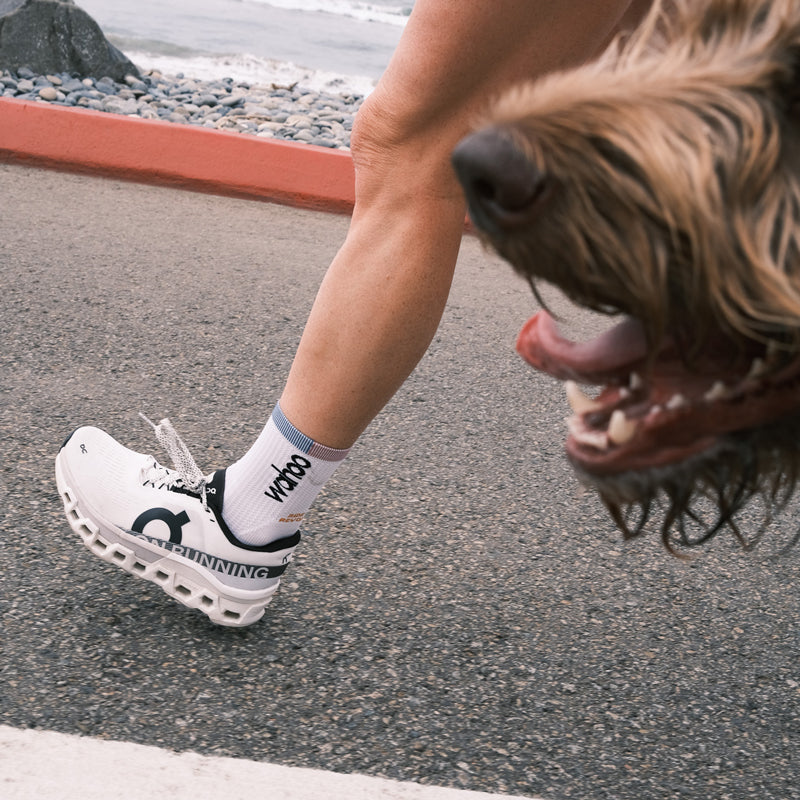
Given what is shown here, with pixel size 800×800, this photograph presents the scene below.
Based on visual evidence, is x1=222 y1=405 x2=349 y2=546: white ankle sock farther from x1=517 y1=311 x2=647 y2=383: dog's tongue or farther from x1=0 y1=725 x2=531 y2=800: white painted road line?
x1=517 y1=311 x2=647 y2=383: dog's tongue

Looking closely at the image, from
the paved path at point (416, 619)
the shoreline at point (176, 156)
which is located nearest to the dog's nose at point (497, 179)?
the paved path at point (416, 619)

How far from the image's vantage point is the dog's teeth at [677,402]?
4.75 ft

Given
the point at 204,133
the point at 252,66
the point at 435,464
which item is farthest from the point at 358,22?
the point at 435,464

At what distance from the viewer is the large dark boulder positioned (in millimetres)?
10047

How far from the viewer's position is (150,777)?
73.0 inches

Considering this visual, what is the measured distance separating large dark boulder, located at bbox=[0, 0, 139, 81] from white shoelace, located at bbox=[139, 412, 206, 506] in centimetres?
855

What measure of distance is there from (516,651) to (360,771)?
0.52 meters

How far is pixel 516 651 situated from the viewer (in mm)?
2363

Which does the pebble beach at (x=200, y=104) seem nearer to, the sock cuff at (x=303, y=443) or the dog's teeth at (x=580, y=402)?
the sock cuff at (x=303, y=443)

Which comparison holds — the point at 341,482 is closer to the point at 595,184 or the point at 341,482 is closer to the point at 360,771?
the point at 360,771

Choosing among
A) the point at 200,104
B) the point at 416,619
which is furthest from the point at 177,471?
the point at 200,104

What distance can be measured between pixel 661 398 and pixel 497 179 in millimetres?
373

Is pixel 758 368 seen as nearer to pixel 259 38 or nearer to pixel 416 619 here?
pixel 416 619

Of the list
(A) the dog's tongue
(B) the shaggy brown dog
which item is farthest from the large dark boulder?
(B) the shaggy brown dog
